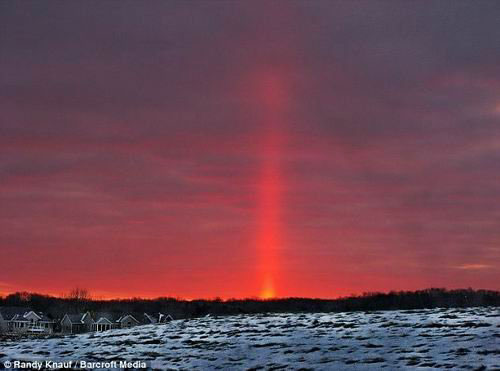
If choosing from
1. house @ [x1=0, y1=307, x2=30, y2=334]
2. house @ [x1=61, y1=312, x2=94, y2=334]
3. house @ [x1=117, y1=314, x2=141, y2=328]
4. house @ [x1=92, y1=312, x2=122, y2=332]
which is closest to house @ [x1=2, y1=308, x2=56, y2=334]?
house @ [x1=0, y1=307, x2=30, y2=334]

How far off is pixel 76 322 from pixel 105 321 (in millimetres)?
7789

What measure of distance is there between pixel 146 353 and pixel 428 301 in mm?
126468

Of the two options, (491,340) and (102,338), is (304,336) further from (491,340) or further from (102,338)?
(102,338)

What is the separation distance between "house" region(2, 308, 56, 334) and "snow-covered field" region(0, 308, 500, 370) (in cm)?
13004

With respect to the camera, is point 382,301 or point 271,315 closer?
point 271,315

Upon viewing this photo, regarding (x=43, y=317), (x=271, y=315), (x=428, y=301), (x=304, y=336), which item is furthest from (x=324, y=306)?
(x=304, y=336)

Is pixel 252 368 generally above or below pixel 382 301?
below

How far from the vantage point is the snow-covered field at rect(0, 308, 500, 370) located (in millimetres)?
27219

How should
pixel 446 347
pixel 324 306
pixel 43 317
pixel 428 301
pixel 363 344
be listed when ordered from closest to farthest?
pixel 446 347, pixel 363 344, pixel 428 301, pixel 324 306, pixel 43 317

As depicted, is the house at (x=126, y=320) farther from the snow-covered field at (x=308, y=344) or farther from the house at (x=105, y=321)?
the snow-covered field at (x=308, y=344)

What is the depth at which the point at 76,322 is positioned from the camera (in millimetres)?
164750

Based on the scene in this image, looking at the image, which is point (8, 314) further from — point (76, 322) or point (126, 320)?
point (126, 320)

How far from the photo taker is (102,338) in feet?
143

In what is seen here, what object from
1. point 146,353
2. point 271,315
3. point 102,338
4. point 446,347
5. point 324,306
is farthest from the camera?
point 324,306
